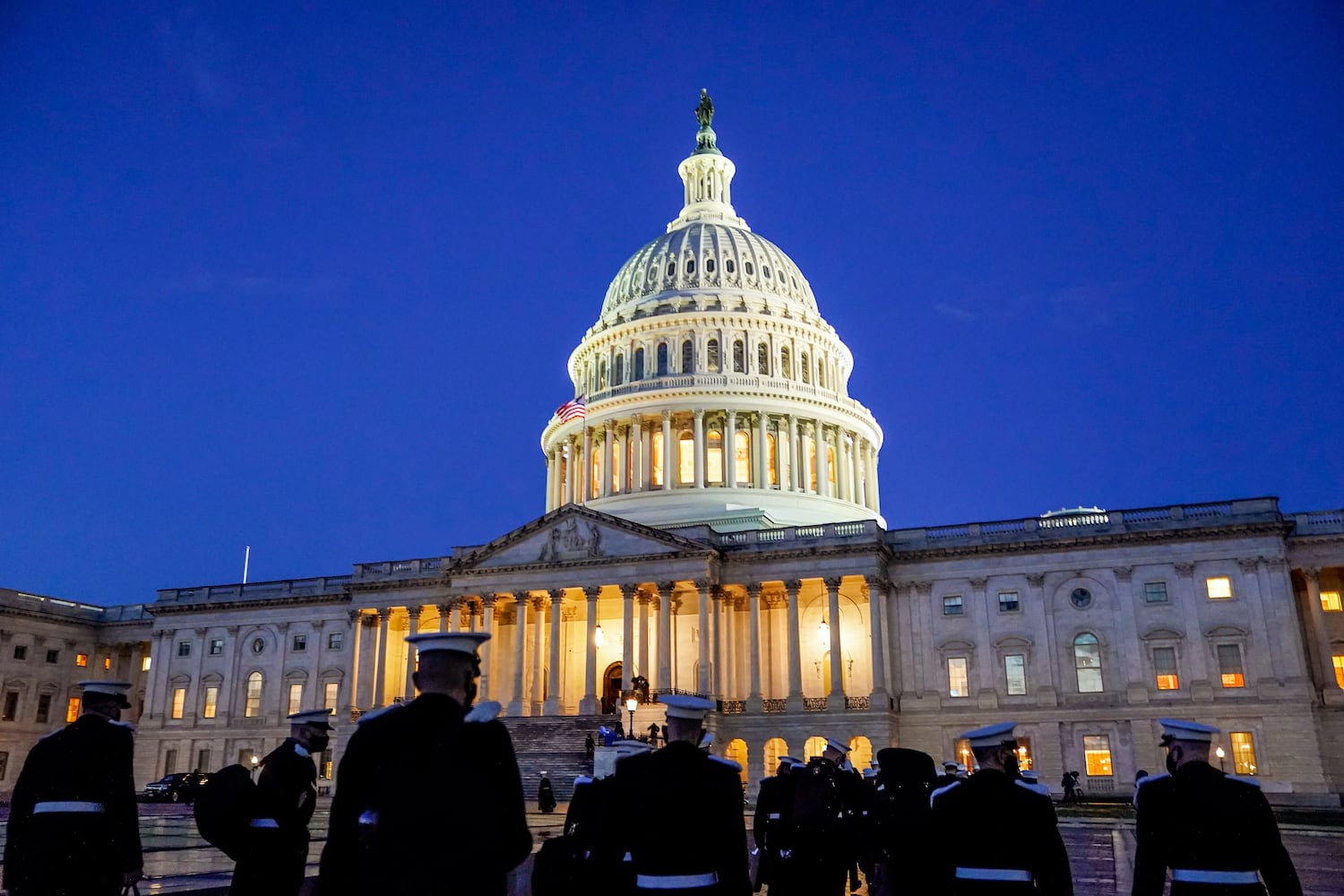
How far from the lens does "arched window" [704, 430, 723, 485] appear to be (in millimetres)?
81688

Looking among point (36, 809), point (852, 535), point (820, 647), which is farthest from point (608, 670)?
point (36, 809)

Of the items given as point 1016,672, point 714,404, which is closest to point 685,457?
point 714,404

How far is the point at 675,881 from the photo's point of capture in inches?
317

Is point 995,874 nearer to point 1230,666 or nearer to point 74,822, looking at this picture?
point 74,822

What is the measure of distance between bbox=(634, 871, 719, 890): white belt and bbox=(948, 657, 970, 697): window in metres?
56.4

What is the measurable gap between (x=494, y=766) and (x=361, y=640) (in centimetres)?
6996

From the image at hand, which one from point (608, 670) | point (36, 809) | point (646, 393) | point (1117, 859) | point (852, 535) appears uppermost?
point (646, 393)

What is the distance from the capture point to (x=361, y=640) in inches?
2869

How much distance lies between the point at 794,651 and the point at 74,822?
179ft

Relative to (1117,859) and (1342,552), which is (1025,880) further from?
(1342,552)

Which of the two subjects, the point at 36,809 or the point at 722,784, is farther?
the point at 36,809

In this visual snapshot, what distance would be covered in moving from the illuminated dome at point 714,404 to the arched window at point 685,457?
0.09 m

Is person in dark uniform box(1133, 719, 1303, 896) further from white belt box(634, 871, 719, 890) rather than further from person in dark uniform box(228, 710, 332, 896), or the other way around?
person in dark uniform box(228, 710, 332, 896)

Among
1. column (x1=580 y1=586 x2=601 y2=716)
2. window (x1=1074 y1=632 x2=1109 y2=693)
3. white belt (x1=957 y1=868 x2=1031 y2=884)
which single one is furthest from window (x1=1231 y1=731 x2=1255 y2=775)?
white belt (x1=957 y1=868 x2=1031 y2=884)
